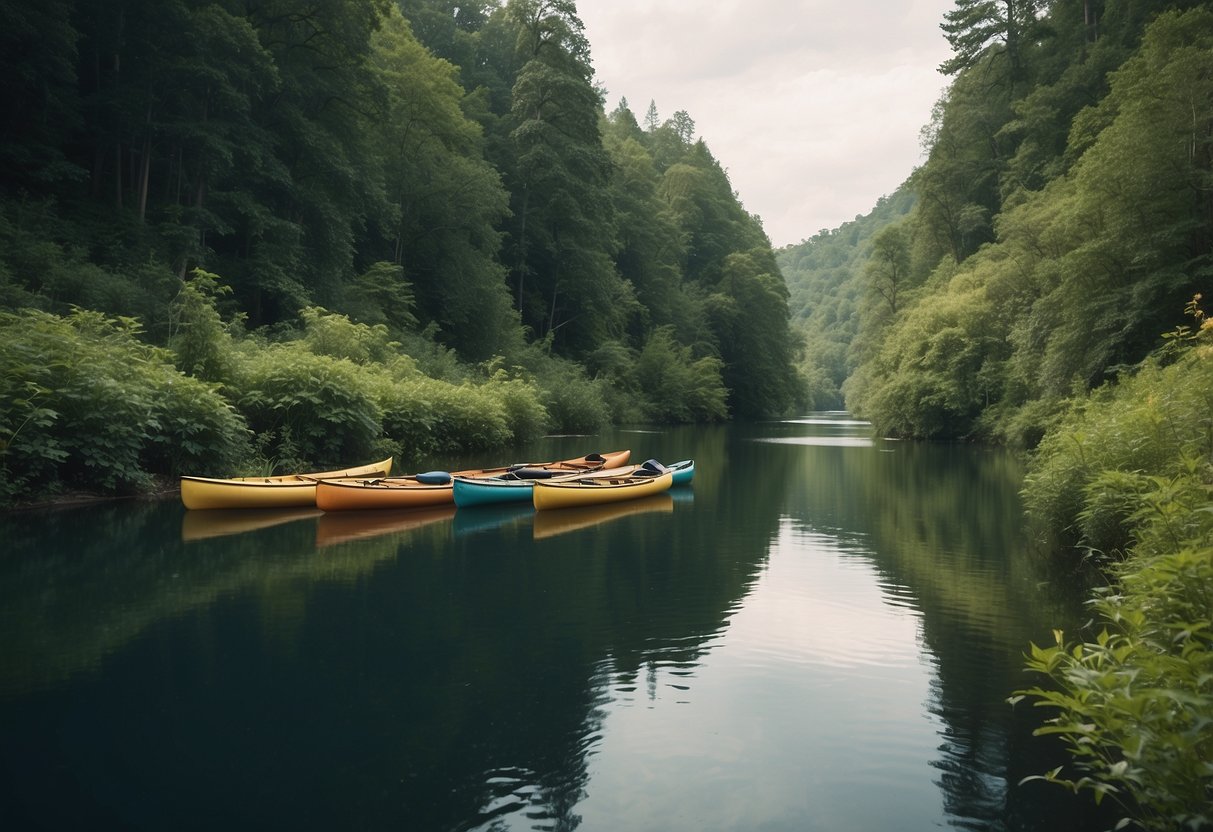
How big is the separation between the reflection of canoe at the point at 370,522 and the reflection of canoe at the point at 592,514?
6.36 ft

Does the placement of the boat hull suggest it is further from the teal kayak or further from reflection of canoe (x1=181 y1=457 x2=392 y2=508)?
reflection of canoe (x1=181 y1=457 x2=392 y2=508)

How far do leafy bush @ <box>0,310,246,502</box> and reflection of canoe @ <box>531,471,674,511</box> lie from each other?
6.15 meters

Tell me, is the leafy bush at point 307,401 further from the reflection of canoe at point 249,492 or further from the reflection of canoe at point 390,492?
the reflection of canoe at point 390,492

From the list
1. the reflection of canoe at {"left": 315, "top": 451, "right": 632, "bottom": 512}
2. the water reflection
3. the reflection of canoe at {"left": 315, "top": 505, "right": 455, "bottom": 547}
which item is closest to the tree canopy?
the reflection of canoe at {"left": 315, "top": 451, "right": 632, "bottom": 512}

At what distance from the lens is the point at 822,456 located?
98.7 ft

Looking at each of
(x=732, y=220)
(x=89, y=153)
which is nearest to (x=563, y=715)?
(x=89, y=153)

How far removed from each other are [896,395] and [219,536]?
3219 cm

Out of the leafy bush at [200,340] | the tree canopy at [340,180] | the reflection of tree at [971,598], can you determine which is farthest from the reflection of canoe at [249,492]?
the reflection of tree at [971,598]

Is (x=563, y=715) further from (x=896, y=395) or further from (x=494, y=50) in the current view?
(x=494, y=50)

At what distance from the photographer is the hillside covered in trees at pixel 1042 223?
61.6ft

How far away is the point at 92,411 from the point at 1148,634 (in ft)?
47.1

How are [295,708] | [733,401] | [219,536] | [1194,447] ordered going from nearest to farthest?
[295,708]
[1194,447]
[219,536]
[733,401]

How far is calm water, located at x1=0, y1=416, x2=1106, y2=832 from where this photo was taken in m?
4.70

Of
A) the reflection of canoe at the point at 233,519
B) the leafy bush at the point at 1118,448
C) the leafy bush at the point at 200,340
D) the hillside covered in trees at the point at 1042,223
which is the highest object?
the hillside covered in trees at the point at 1042,223
